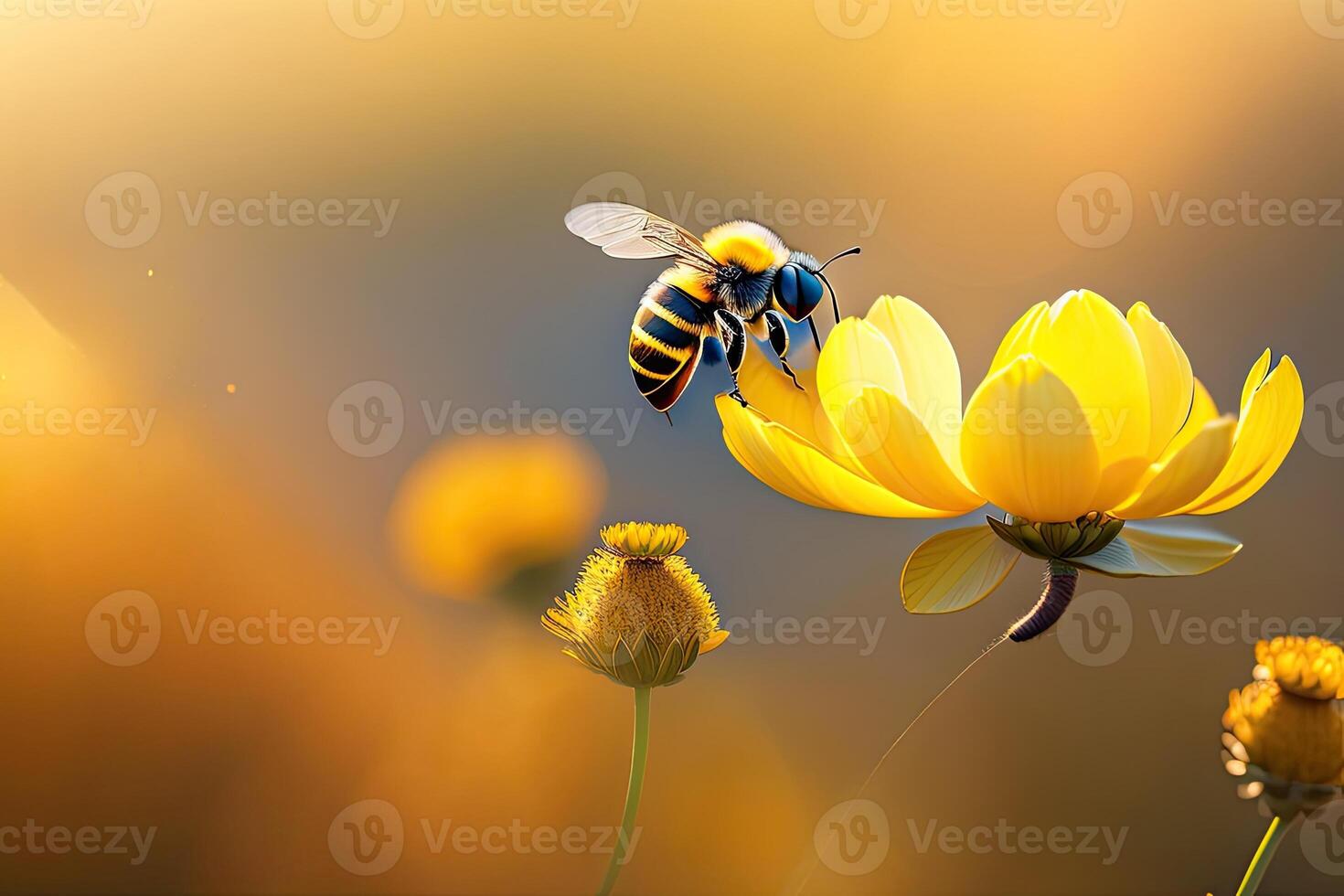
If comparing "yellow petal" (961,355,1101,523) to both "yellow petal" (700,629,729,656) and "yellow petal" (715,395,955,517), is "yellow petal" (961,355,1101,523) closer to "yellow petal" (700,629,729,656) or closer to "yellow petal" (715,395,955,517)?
"yellow petal" (715,395,955,517)

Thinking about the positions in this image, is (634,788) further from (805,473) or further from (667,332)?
(667,332)

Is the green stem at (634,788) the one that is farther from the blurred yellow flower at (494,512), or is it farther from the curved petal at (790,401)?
the blurred yellow flower at (494,512)

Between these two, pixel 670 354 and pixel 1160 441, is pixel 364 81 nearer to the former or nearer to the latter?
pixel 670 354

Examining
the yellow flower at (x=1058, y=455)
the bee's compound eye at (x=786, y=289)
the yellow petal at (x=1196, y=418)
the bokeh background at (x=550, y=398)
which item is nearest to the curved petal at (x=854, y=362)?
the yellow flower at (x=1058, y=455)

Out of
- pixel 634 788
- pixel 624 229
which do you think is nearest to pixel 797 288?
pixel 624 229

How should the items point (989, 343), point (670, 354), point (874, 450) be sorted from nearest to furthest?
point (874, 450) → point (670, 354) → point (989, 343)

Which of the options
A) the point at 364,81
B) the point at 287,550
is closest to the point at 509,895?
the point at 287,550
